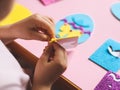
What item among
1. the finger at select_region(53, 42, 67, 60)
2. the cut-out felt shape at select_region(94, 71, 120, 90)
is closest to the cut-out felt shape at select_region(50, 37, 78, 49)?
the finger at select_region(53, 42, 67, 60)

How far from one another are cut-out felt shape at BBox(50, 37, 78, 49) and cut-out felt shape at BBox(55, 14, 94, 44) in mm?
48

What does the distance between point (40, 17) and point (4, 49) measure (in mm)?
142

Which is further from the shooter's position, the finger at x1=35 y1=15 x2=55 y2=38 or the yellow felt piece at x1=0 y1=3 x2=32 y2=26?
the yellow felt piece at x1=0 y1=3 x2=32 y2=26

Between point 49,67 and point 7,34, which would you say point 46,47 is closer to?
point 49,67

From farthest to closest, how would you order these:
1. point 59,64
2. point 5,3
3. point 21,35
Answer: point 21,35, point 59,64, point 5,3

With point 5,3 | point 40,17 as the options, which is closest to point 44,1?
point 40,17

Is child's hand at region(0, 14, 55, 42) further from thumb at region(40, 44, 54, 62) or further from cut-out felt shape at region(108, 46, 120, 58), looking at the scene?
cut-out felt shape at region(108, 46, 120, 58)

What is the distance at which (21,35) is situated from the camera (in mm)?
846

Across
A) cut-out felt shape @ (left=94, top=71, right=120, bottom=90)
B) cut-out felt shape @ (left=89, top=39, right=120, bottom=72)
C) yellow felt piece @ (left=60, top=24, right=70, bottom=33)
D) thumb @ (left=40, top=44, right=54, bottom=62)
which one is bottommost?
cut-out felt shape @ (left=94, top=71, right=120, bottom=90)

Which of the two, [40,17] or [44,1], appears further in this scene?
[44,1]

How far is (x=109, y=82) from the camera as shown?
765 millimetres

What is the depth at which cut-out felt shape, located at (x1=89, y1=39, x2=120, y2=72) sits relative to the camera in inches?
31.4

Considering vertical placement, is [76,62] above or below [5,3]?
below

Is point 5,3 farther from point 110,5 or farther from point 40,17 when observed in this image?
point 110,5
